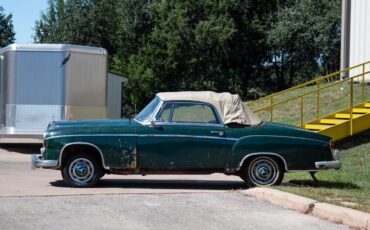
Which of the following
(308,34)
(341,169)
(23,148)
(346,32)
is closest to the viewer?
(341,169)

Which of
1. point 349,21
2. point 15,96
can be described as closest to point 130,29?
point 349,21

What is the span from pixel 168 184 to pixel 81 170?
74.0 inches

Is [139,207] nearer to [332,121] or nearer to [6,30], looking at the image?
[332,121]

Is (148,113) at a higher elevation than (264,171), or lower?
higher

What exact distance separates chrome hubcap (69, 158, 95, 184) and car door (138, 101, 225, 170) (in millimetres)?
961

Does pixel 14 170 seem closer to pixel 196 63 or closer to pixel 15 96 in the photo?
pixel 15 96

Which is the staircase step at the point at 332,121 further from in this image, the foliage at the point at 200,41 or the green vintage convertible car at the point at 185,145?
the foliage at the point at 200,41

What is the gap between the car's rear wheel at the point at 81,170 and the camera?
11641 mm

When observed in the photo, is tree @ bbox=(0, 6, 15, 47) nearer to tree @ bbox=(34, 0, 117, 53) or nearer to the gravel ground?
tree @ bbox=(34, 0, 117, 53)

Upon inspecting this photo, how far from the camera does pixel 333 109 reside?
19688 millimetres

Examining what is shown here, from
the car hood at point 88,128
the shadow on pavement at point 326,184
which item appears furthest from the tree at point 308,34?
the car hood at point 88,128

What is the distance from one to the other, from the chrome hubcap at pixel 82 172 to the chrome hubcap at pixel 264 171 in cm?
295

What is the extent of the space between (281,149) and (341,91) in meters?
10.8

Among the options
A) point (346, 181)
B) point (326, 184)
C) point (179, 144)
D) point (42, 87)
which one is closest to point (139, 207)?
point (179, 144)
